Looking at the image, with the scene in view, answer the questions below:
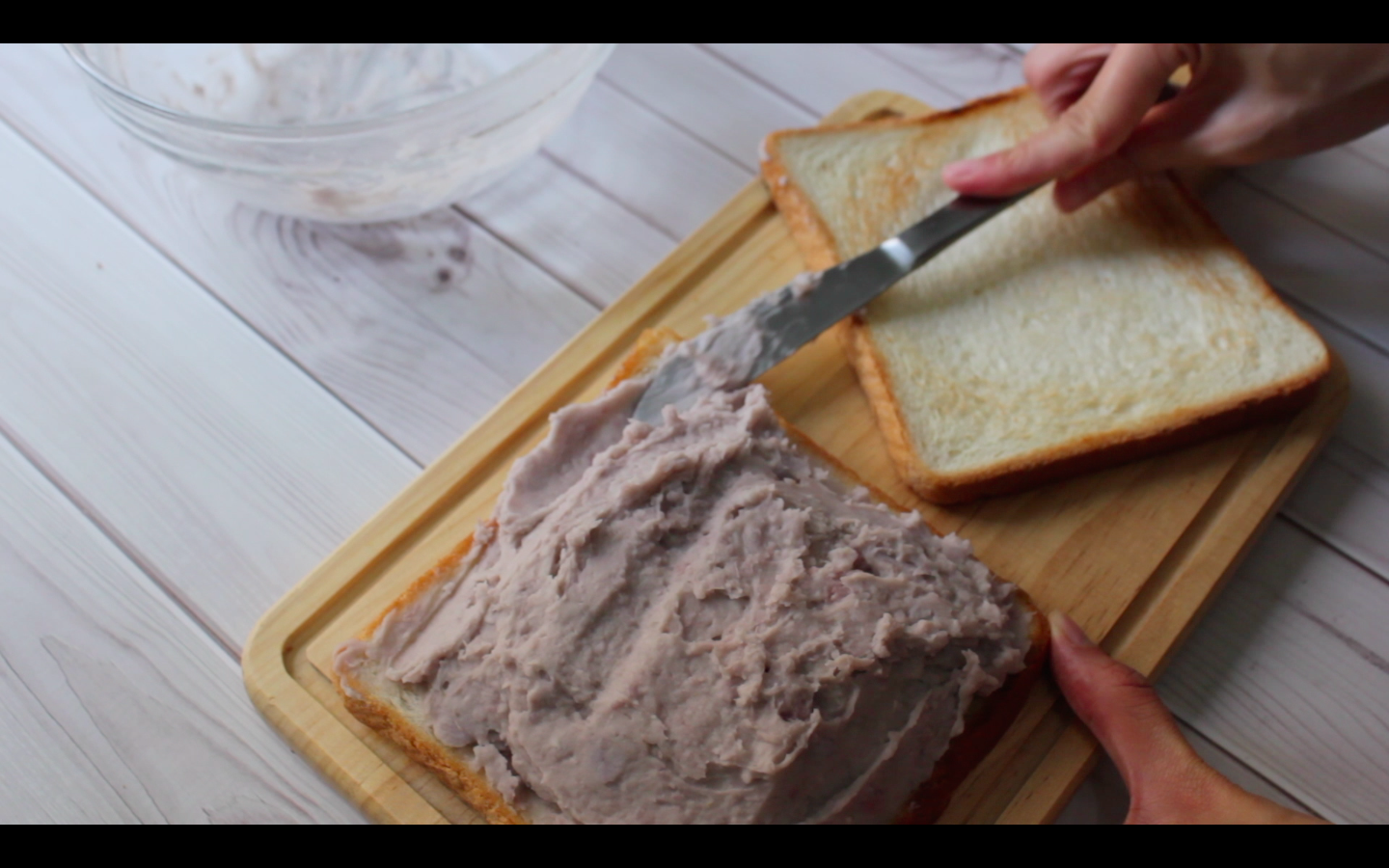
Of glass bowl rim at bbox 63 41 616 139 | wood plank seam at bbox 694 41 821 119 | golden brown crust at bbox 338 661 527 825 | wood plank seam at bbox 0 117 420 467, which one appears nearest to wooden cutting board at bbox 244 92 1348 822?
golden brown crust at bbox 338 661 527 825

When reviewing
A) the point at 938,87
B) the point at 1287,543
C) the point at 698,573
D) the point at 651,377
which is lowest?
the point at 1287,543

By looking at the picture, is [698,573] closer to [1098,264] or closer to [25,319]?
[1098,264]

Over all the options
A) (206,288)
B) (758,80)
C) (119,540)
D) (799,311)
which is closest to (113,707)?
(119,540)

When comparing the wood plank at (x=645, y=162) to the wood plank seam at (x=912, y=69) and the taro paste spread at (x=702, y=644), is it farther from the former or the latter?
the taro paste spread at (x=702, y=644)

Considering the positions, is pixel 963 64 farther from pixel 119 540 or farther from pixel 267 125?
pixel 119 540

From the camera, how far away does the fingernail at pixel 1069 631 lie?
185 centimetres

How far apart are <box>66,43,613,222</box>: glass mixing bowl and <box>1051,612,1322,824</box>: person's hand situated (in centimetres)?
146

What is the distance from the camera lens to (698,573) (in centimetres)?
173

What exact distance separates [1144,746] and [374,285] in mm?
1794

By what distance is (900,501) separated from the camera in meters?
2.07

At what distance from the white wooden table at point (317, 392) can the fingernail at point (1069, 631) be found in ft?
0.80

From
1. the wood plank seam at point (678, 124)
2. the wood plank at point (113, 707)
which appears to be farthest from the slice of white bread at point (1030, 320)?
the wood plank at point (113, 707)
